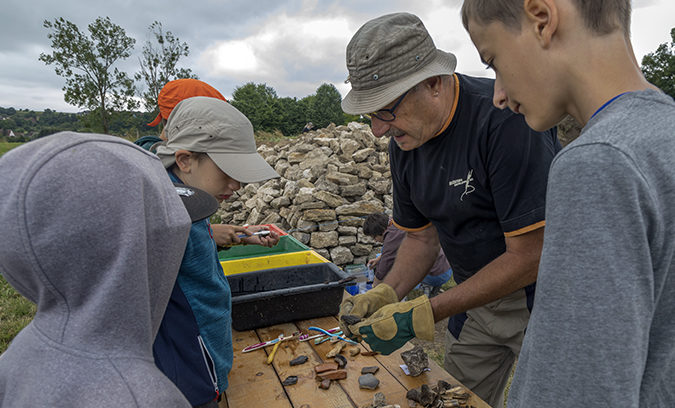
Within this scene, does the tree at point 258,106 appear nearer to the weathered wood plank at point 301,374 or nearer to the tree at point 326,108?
the tree at point 326,108

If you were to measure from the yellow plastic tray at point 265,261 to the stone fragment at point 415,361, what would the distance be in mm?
1238

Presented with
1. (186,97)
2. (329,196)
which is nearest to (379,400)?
(186,97)

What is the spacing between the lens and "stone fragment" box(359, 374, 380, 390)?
1601 mm

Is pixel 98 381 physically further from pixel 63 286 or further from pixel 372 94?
pixel 372 94

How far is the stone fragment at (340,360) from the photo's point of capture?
1768mm

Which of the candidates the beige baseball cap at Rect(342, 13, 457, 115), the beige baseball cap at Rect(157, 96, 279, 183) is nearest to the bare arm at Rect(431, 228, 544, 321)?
the beige baseball cap at Rect(342, 13, 457, 115)

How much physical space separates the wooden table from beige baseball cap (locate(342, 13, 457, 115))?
113cm

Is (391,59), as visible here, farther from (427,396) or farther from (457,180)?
(427,396)

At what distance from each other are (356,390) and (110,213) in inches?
48.0

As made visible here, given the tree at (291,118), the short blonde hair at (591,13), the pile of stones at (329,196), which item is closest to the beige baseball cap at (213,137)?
the short blonde hair at (591,13)

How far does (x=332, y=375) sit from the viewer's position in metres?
1.68

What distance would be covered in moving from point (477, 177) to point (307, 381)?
1.13 m

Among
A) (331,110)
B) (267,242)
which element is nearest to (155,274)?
(267,242)

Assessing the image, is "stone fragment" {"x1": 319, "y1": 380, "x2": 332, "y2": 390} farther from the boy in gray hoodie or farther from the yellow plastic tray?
the yellow plastic tray
